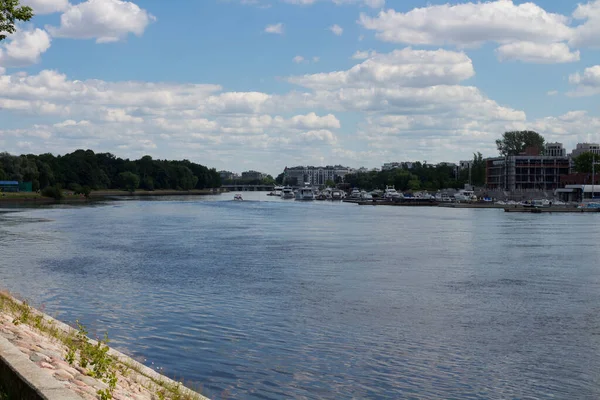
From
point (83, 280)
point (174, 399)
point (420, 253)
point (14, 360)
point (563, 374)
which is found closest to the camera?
point (14, 360)

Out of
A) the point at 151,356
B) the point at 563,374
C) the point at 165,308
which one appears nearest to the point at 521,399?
the point at 563,374

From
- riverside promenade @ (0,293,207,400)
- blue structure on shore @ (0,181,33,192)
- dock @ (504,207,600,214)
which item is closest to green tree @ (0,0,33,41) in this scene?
riverside promenade @ (0,293,207,400)

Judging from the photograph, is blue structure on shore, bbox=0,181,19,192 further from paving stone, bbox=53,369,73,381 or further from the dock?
paving stone, bbox=53,369,73,381

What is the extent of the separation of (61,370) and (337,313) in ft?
57.0

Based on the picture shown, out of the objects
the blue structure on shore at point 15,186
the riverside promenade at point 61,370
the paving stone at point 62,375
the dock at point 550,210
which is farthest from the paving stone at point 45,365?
the blue structure on shore at point 15,186

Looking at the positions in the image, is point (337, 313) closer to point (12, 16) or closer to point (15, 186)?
point (12, 16)

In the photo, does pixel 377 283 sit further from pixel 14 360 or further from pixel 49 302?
pixel 14 360

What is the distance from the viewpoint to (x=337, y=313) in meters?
30.0

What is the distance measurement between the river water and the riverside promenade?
273 centimetres

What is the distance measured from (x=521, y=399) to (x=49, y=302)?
21.6m

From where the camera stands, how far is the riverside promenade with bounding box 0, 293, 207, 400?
10695 millimetres

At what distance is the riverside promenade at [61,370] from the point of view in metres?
10.7

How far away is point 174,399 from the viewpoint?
15352mm

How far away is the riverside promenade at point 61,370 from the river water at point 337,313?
2.73 meters
